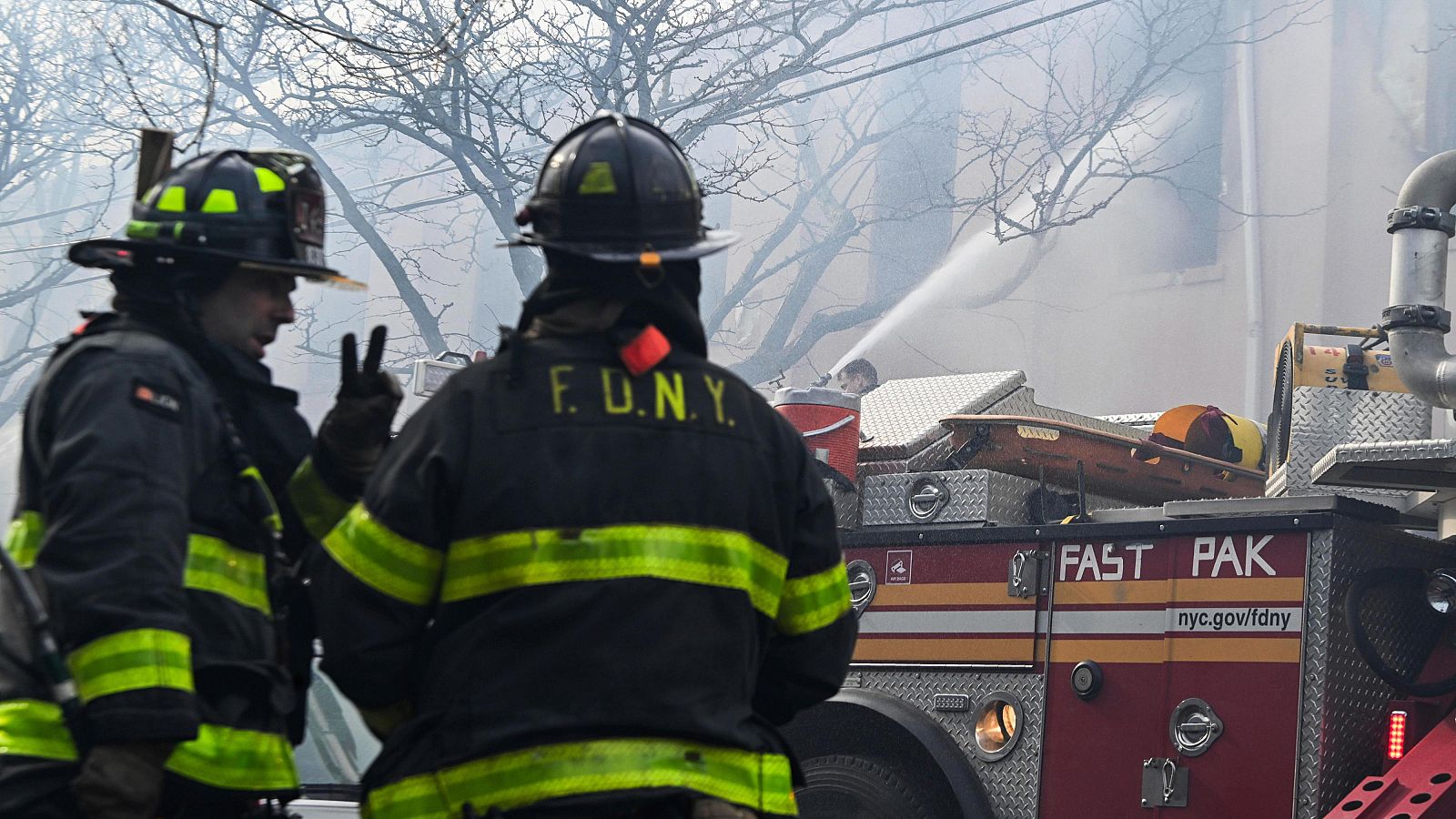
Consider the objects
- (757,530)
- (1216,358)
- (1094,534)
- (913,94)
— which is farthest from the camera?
(913,94)

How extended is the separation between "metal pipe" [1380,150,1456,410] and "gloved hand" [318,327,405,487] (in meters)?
3.35

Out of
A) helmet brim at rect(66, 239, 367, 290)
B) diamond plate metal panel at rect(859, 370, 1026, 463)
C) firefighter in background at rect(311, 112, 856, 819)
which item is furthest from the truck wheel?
helmet brim at rect(66, 239, 367, 290)

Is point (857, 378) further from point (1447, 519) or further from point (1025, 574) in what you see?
point (1447, 519)

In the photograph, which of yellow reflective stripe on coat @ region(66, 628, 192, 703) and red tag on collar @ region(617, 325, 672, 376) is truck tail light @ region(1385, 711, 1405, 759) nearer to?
red tag on collar @ region(617, 325, 672, 376)

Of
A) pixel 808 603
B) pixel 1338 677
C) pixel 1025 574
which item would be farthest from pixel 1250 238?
pixel 808 603

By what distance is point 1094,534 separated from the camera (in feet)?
15.9

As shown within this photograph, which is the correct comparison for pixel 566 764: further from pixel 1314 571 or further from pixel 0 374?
pixel 0 374

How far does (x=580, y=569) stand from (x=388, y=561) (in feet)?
0.83

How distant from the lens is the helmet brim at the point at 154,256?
2568 mm

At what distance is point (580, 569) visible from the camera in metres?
2.18

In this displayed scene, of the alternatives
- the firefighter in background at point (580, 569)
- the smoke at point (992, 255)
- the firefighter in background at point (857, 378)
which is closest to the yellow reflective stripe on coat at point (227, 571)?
the firefighter in background at point (580, 569)

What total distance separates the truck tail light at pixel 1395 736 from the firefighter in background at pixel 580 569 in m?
2.59

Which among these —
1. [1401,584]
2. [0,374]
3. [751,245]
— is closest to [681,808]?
[1401,584]

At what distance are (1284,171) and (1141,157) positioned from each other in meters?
1.43
